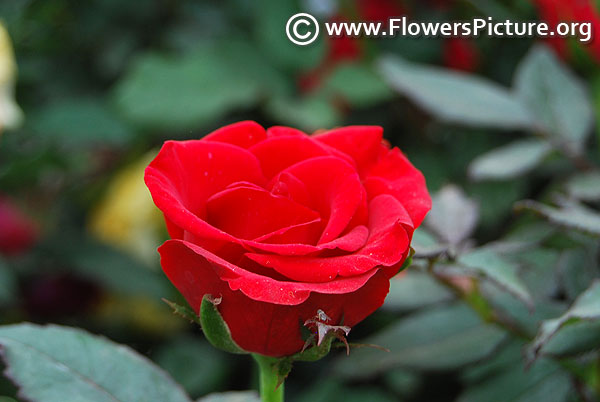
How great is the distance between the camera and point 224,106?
0.78 metres

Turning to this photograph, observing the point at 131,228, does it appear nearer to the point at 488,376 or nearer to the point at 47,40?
the point at 47,40

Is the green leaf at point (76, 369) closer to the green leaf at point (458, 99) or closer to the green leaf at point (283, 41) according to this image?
the green leaf at point (458, 99)

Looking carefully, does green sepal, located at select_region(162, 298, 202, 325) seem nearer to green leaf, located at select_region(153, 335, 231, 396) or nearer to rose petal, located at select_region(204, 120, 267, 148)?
rose petal, located at select_region(204, 120, 267, 148)

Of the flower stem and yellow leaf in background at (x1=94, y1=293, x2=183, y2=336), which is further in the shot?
yellow leaf in background at (x1=94, y1=293, x2=183, y2=336)

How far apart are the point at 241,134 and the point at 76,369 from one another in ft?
0.43

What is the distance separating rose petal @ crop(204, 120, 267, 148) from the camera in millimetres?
309

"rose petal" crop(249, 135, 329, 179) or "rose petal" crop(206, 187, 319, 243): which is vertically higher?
"rose petal" crop(249, 135, 329, 179)

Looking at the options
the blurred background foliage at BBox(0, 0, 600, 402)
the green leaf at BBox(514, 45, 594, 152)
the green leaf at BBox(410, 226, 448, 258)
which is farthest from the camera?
the green leaf at BBox(514, 45, 594, 152)

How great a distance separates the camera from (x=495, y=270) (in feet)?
1.19

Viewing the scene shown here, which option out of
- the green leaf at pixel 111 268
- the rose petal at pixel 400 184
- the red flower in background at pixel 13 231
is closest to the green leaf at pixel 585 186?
the rose petal at pixel 400 184

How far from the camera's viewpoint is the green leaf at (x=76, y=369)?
11.2 inches

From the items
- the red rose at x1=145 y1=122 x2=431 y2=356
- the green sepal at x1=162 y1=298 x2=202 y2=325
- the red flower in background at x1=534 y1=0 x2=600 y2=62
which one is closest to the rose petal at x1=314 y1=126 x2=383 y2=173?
the red rose at x1=145 y1=122 x2=431 y2=356

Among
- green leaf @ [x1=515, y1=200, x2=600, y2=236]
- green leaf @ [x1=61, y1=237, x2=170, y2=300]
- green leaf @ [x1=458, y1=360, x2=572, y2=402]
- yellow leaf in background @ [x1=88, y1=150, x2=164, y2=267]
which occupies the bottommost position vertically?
green leaf @ [x1=61, y1=237, x2=170, y2=300]

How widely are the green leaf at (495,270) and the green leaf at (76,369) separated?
6.6 inches
